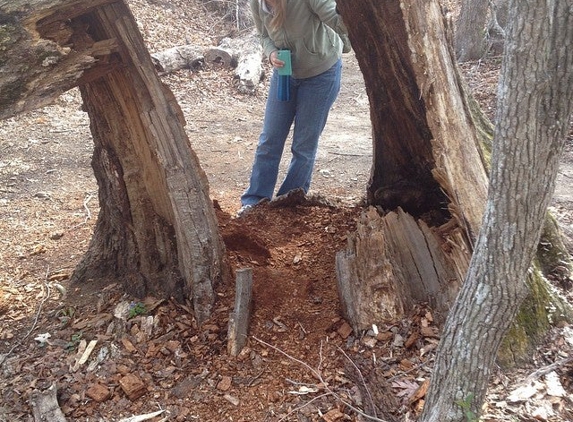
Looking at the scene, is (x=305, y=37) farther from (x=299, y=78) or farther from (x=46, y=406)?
(x=46, y=406)

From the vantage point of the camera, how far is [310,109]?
3.80 metres

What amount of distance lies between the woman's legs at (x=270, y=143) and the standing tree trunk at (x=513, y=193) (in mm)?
2472

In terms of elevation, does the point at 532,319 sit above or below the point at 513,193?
below

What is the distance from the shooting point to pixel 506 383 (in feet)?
7.30

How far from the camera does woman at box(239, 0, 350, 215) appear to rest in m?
3.50

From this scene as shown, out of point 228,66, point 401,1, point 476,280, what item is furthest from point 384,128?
point 228,66

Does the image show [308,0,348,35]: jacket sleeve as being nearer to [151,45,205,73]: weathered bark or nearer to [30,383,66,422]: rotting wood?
[30,383,66,422]: rotting wood

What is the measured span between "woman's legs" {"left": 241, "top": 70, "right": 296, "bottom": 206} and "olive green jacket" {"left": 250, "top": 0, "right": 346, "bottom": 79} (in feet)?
0.73

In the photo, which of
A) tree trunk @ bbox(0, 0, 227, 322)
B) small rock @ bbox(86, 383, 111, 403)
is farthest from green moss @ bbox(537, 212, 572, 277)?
small rock @ bbox(86, 383, 111, 403)

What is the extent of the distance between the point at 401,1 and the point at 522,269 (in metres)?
1.41

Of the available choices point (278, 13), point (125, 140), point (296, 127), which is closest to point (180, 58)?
point (296, 127)

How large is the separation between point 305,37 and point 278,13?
23cm

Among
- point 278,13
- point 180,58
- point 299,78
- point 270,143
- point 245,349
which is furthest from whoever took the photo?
point 180,58

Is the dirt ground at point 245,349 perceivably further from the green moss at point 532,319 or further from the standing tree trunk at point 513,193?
the standing tree trunk at point 513,193
